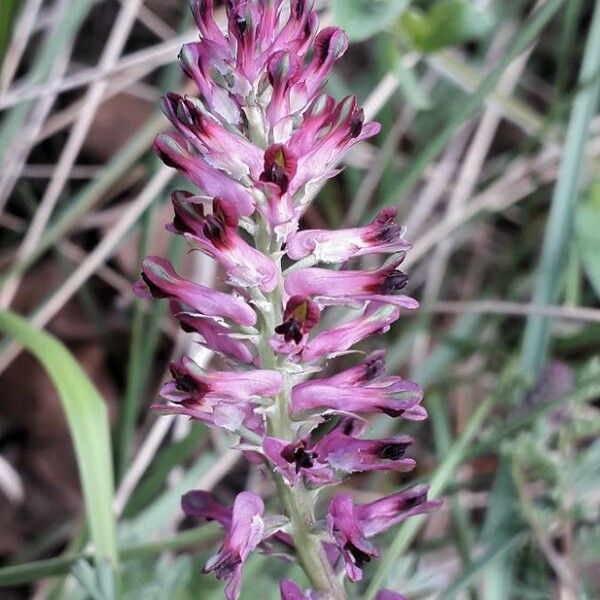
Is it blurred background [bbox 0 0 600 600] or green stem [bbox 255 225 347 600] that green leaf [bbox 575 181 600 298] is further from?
green stem [bbox 255 225 347 600]

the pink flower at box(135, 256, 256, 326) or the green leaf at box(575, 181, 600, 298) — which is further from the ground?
the green leaf at box(575, 181, 600, 298)

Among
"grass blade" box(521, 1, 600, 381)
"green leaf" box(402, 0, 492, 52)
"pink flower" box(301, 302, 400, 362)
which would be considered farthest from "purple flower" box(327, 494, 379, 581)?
"green leaf" box(402, 0, 492, 52)

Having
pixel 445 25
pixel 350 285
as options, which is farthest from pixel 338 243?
pixel 445 25

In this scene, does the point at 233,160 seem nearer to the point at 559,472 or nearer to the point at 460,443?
the point at 460,443

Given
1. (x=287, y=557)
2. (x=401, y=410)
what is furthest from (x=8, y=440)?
(x=401, y=410)

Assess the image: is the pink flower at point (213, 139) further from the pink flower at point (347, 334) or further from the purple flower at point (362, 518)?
the purple flower at point (362, 518)

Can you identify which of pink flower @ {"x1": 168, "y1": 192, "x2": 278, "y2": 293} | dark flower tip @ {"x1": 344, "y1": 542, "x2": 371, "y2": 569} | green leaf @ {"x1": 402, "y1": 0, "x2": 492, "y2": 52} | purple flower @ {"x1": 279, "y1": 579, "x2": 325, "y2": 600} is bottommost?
purple flower @ {"x1": 279, "y1": 579, "x2": 325, "y2": 600}
